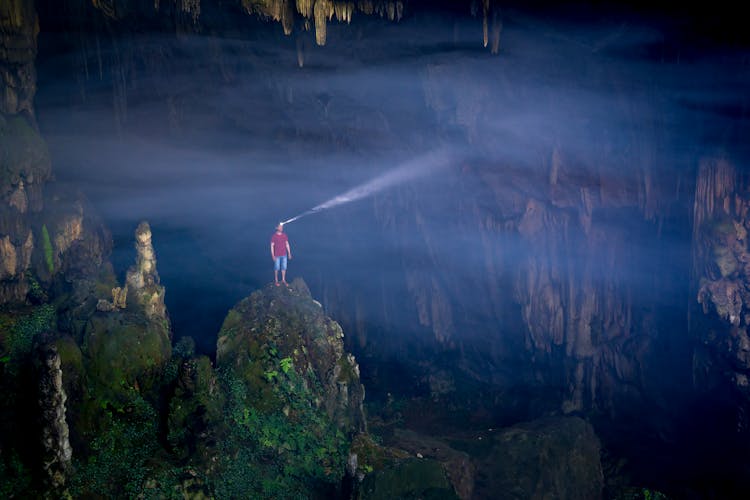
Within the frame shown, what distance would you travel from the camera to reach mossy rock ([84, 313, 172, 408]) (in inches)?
309

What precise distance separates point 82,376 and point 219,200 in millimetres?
8325

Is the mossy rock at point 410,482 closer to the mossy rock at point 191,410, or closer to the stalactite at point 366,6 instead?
the mossy rock at point 191,410

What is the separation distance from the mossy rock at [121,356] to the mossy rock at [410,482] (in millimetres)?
3354

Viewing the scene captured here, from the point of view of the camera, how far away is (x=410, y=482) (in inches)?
329

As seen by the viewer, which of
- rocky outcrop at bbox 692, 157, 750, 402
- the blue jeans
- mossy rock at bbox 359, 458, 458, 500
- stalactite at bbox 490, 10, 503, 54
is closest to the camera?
mossy rock at bbox 359, 458, 458, 500

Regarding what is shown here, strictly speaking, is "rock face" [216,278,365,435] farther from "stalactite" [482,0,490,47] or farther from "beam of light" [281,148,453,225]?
"stalactite" [482,0,490,47]

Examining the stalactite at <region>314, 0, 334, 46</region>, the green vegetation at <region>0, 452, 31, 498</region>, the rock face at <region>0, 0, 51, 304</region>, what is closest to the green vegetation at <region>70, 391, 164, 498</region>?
the green vegetation at <region>0, 452, 31, 498</region>

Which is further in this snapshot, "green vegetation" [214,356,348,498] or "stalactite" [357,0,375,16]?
"stalactite" [357,0,375,16]

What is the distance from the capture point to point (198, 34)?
10195 millimetres

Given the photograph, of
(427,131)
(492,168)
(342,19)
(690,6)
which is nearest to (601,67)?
(690,6)

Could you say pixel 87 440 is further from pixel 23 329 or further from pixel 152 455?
pixel 23 329

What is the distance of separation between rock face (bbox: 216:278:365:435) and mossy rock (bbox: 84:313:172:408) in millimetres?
1069

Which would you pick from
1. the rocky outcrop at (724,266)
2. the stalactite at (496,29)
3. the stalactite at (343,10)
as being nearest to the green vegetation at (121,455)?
the stalactite at (343,10)

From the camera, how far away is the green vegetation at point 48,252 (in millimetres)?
10211
